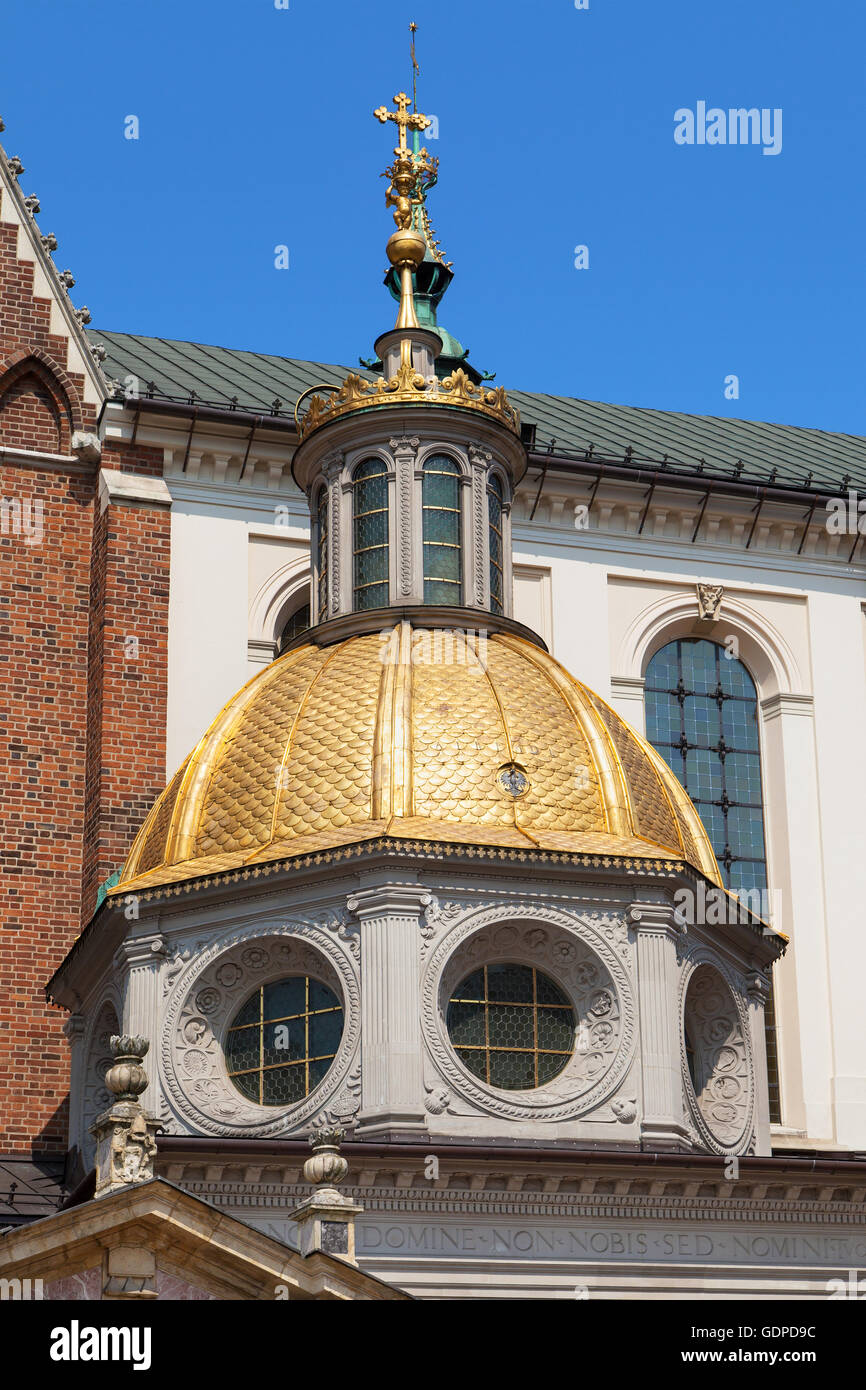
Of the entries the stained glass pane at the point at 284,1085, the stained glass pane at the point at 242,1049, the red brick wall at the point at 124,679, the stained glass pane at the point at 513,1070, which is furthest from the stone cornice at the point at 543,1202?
the red brick wall at the point at 124,679

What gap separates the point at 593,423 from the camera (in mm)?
42719

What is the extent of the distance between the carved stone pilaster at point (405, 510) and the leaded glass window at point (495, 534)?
112 cm

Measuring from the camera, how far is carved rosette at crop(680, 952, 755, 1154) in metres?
28.3

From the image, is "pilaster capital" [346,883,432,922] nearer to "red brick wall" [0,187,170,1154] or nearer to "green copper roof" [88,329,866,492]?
"red brick wall" [0,187,170,1154]

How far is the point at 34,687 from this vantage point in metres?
35.2

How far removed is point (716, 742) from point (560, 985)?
38.5 ft

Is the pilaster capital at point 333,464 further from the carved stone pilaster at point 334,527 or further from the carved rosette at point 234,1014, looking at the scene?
the carved rosette at point 234,1014

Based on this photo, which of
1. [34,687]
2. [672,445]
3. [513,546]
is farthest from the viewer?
[672,445]

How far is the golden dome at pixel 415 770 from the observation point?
27703 millimetres

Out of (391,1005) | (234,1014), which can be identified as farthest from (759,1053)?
(234,1014)

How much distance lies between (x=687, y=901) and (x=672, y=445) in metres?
16.0

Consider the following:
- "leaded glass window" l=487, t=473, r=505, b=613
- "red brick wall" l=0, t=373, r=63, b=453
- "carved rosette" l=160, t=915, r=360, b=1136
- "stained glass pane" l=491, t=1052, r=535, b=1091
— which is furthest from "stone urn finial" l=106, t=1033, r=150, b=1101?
"red brick wall" l=0, t=373, r=63, b=453
